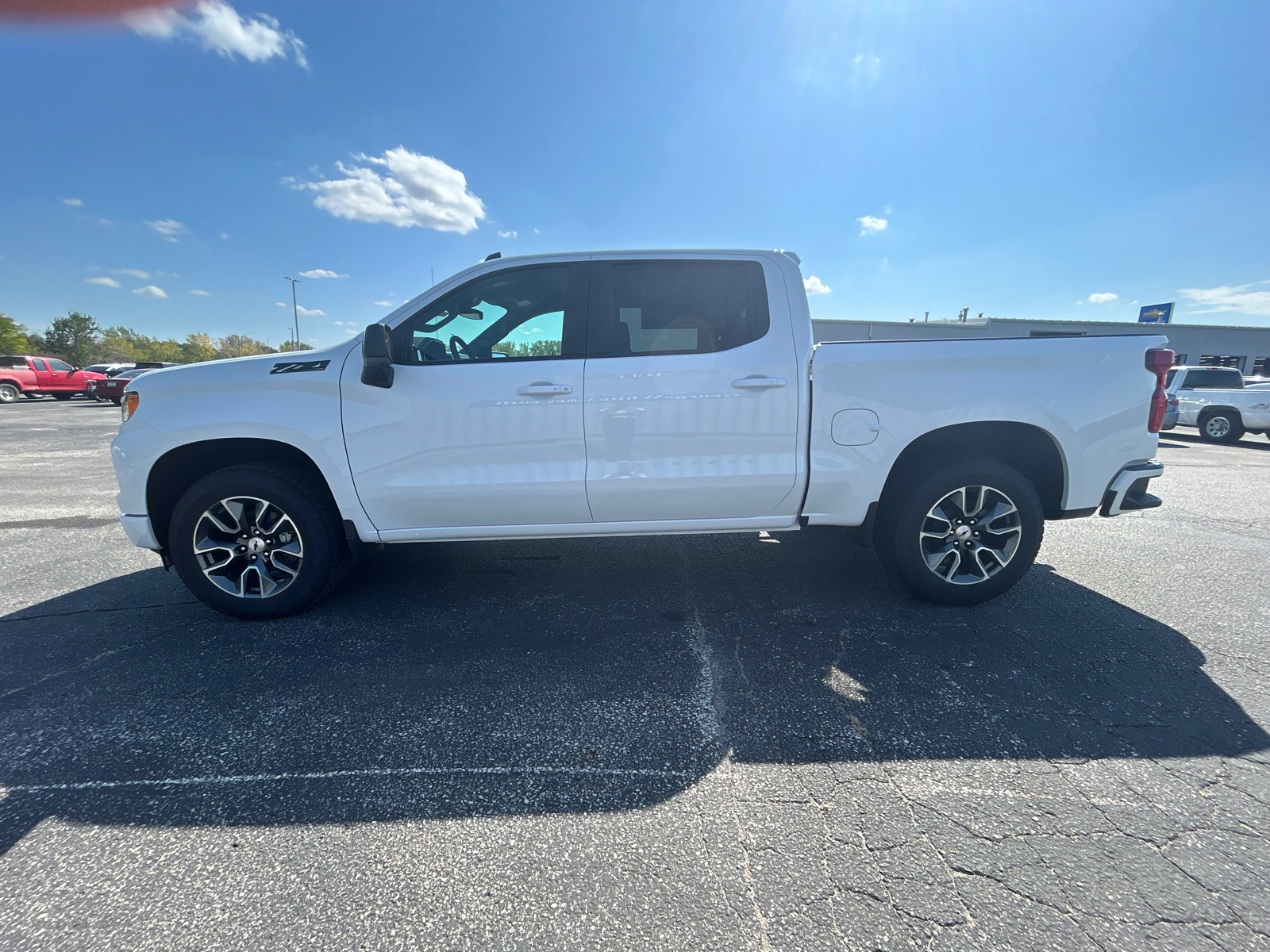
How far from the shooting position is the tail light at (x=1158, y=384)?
10.3ft

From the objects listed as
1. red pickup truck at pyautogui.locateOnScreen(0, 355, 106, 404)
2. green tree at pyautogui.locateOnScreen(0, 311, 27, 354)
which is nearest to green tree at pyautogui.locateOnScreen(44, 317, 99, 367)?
green tree at pyautogui.locateOnScreen(0, 311, 27, 354)

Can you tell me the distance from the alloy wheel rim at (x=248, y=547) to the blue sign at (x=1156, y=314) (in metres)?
42.0

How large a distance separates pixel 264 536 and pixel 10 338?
7258 centimetres

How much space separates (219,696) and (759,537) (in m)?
3.80

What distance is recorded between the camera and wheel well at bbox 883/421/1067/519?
3.36 m

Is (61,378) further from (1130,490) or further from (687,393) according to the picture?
(1130,490)

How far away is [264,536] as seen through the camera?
3297 mm

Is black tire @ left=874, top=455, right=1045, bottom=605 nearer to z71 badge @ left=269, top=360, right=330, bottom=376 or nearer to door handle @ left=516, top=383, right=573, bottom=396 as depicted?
door handle @ left=516, top=383, right=573, bottom=396

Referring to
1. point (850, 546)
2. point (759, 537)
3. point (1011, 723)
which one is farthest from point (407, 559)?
point (1011, 723)

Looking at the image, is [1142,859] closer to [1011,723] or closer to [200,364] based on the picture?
[1011,723]

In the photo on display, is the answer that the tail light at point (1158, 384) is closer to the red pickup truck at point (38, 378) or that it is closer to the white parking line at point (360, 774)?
the white parking line at point (360, 774)

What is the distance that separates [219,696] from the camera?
8.44ft

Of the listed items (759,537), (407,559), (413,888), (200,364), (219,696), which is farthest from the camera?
(759,537)

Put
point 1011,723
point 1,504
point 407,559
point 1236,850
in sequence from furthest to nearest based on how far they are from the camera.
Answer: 1. point 1,504
2. point 407,559
3. point 1011,723
4. point 1236,850
